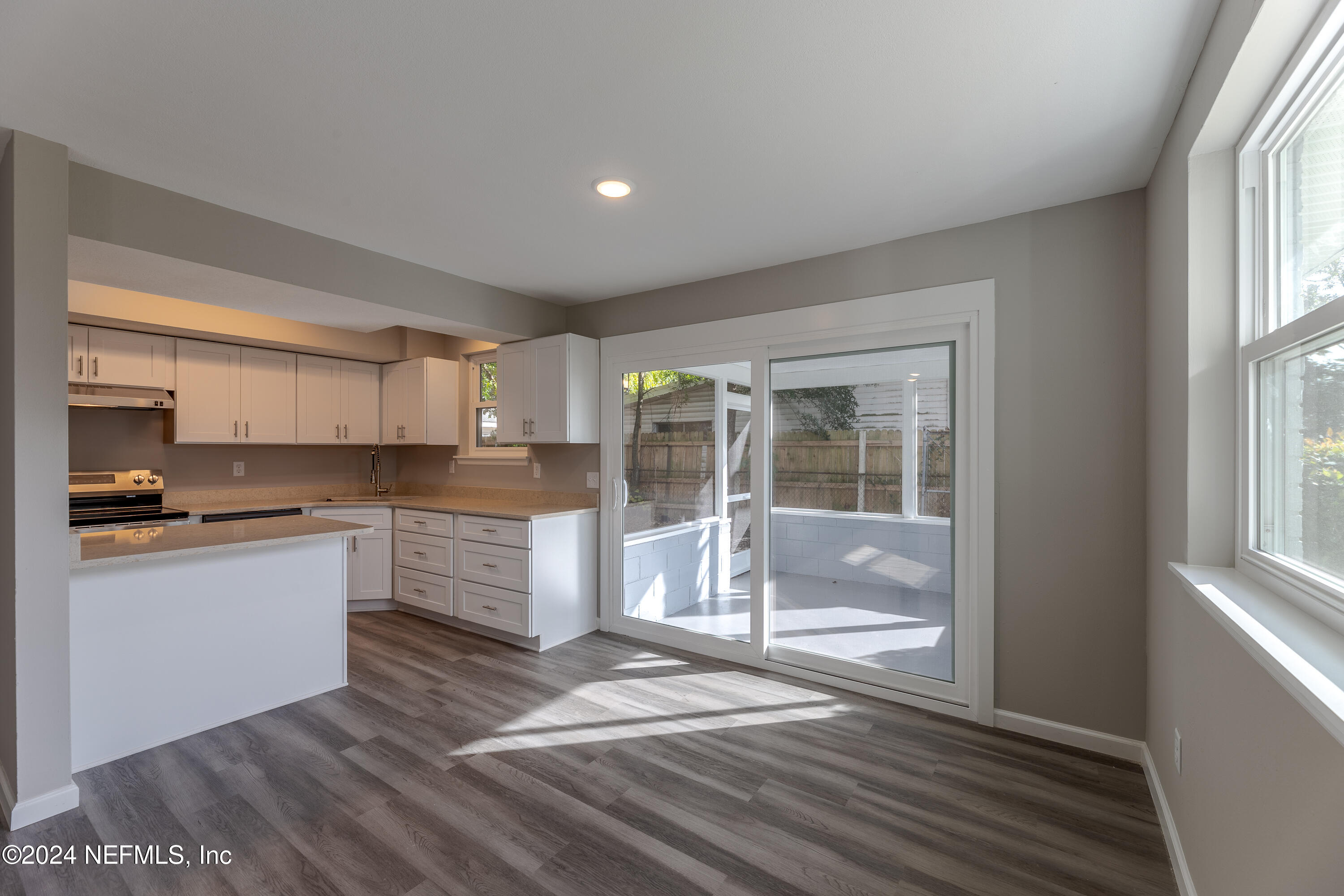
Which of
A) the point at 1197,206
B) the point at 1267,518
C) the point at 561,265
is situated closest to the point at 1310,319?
the point at 1267,518

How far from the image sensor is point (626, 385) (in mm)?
4273

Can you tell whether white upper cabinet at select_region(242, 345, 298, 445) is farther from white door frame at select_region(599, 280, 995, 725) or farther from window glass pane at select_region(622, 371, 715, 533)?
window glass pane at select_region(622, 371, 715, 533)

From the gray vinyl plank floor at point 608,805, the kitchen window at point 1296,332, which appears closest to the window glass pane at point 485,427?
the gray vinyl plank floor at point 608,805

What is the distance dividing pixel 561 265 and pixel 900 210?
6.35 ft

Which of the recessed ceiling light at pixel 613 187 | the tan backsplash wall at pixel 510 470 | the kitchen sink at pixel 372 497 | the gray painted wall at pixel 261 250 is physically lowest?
the kitchen sink at pixel 372 497

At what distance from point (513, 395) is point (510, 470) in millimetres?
827

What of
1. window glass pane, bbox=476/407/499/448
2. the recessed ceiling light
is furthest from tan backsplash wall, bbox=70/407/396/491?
the recessed ceiling light

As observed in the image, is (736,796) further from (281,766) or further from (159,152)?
(159,152)

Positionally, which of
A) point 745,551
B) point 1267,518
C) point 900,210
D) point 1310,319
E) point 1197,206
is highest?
point 900,210

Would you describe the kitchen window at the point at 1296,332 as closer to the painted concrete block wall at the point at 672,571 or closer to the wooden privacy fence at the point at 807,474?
the wooden privacy fence at the point at 807,474

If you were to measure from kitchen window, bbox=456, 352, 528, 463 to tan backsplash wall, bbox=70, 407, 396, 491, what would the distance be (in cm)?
118

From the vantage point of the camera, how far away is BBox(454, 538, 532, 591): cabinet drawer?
389cm

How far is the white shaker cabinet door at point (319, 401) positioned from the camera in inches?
197

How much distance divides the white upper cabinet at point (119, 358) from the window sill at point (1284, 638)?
221 inches
